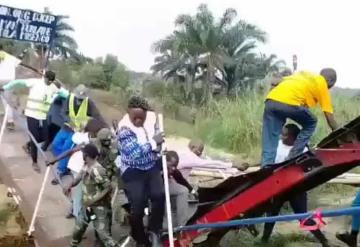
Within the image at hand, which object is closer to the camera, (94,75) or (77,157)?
(77,157)

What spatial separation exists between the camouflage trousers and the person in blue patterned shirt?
456mm

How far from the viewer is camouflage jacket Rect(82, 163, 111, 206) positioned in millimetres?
7164

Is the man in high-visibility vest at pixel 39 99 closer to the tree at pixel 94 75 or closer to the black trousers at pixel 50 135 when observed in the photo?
the black trousers at pixel 50 135

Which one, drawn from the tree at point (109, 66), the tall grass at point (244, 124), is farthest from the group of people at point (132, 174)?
the tree at point (109, 66)

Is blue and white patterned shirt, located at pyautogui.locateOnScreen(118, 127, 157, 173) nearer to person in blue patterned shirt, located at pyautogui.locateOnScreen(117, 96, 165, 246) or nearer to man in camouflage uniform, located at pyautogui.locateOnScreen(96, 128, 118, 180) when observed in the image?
person in blue patterned shirt, located at pyautogui.locateOnScreen(117, 96, 165, 246)

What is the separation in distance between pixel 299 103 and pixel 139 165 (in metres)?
1.69

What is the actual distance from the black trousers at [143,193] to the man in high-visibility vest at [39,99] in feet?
10.0

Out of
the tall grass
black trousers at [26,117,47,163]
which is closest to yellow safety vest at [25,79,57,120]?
black trousers at [26,117,47,163]

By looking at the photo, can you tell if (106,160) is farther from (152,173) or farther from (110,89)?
(110,89)

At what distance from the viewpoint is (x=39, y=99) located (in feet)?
32.4

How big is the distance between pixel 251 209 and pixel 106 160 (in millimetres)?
1592

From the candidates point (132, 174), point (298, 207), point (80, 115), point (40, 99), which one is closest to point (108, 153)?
point (132, 174)

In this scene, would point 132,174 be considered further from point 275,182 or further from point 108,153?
point 275,182

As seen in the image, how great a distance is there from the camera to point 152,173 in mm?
6879
